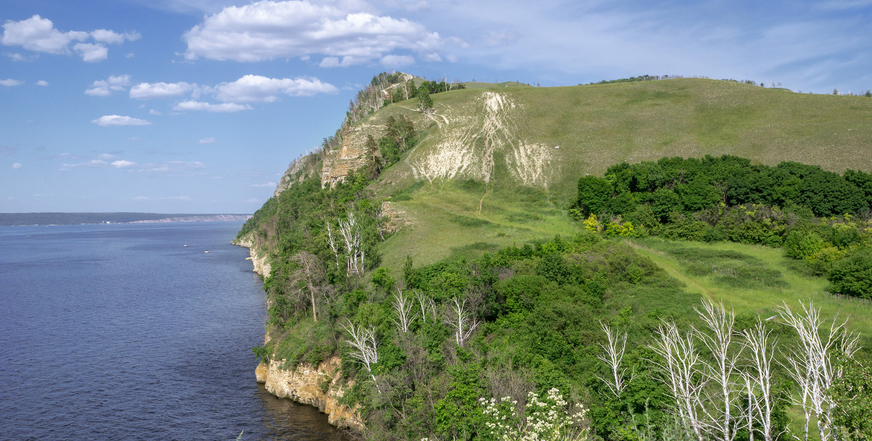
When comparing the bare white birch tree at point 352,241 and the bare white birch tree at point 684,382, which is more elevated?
the bare white birch tree at point 352,241

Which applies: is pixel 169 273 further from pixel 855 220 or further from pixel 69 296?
pixel 855 220

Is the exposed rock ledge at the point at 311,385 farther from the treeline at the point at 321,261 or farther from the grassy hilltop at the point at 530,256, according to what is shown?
the treeline at the point at 321,261

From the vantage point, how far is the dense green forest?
22.7 meters

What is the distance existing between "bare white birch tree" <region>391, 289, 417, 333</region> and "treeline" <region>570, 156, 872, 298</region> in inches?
1541

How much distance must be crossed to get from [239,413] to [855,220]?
233ft

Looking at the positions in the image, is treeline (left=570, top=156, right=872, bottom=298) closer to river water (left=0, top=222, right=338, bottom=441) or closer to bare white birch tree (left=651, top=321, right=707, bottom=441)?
bare white birch tree (left=651, top=321, right=707, bottom=441)

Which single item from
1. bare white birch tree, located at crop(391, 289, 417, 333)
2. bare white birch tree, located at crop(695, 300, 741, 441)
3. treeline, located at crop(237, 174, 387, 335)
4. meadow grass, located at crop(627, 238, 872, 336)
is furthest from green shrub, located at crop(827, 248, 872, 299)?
treeline, located at crop(237, 174, 387, 335)

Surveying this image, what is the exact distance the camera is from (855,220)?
193 ft

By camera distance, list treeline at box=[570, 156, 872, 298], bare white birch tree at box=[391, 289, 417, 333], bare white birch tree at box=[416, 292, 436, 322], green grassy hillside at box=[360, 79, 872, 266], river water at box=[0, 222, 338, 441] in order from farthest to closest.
A: 1. green grassy hillside at box=[360, 79, 872, 266]
2. treeline at box=[570, 156, 872, 298]
3. bare white birch tree at box=[416, 292, 436, 322]
4. river water at box=[0, 222, 338, 441]
5. bare white birch tree at box=[391, 289, 417, 333]

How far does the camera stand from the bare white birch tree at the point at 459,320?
40938 mm

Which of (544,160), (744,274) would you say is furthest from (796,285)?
(544,160)

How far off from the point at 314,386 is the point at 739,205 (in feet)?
194

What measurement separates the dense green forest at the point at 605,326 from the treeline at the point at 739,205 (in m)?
0.25

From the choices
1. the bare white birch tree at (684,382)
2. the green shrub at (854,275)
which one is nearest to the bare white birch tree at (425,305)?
the bare white birch tree at (684,382)
